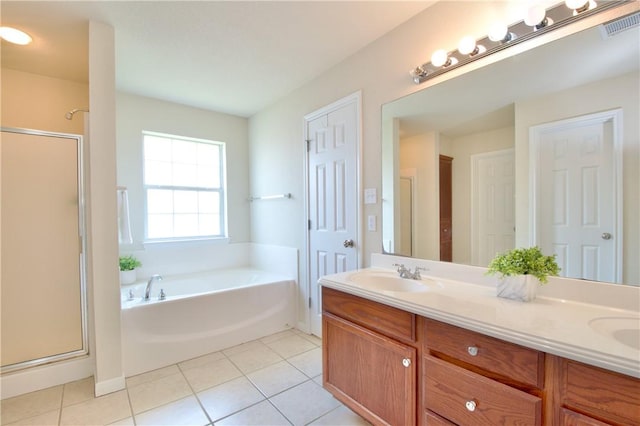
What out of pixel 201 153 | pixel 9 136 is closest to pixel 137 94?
pixel 201 153

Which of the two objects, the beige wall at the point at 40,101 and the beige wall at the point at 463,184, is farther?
the beige wall at the point at 40,101

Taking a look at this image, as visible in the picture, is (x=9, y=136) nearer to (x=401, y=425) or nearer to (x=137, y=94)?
(x=137, y=94)

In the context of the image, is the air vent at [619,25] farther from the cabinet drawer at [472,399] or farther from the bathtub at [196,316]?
the bathtub at [196,316]

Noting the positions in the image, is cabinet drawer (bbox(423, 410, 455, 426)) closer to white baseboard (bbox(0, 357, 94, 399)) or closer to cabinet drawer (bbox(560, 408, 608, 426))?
cabinet drawer (bbox(560, 408, 608, 426))

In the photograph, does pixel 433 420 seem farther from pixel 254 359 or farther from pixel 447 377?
pixel 254 359

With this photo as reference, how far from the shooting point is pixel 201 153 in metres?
3.49

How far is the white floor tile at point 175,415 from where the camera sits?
1.62 meters

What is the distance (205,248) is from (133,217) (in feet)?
2.68

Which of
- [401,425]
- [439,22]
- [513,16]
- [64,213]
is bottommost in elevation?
[401,425]

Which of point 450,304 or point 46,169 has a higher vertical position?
point 46,169

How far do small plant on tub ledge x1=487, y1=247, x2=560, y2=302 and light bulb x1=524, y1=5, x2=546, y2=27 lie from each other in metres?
1.01

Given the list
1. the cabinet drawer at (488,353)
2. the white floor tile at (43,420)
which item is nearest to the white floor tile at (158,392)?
the white floor tile at (43,420)

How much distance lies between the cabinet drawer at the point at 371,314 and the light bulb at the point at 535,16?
4.62ft

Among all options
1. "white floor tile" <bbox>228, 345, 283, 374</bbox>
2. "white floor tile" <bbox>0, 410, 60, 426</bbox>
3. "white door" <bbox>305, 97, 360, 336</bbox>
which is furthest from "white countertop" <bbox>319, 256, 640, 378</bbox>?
"white floor tile" <bbox>0, 410, 60, 426</bbox>
